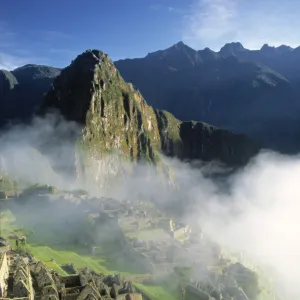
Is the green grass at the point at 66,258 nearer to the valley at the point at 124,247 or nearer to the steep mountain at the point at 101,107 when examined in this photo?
the valley at the point at 124,247

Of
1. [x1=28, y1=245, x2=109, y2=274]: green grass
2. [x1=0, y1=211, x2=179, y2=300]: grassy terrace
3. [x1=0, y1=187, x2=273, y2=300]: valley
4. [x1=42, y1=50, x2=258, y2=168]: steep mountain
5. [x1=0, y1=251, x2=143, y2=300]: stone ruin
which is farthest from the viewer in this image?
[x1=42, y1=50, x2=258, y2=168]: steep mountain

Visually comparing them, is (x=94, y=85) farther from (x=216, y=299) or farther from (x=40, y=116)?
(x=216, y=299)

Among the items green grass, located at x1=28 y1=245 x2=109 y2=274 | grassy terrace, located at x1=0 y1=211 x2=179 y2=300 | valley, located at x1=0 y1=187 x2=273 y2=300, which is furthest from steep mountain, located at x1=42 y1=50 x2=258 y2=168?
green grass, located at x1=28 y1=245 x2=109 y2=274

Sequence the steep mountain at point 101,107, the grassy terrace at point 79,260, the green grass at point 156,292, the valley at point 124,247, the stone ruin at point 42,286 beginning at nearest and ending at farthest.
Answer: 1. the stone ruin at point 42,286
2. the green grass at point 156,292
3. the grassy terrace at point 79,260
4. the valley at point 124,247
5. the steep mountain at point 101,107

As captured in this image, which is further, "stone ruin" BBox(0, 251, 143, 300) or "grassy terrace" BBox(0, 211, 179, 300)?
"grassy terrace" BBox(0, 211, 179, 300)

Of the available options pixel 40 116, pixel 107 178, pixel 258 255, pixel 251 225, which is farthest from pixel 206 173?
pixel 258 255

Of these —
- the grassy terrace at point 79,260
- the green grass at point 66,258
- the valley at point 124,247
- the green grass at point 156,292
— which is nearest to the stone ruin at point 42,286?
the green grass at point 156,292

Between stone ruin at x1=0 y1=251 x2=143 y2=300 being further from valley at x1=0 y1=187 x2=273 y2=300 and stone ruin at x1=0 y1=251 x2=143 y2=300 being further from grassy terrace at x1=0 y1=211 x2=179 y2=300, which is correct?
grassy terrace at x1=0 y1=211 x2=179 y2=300

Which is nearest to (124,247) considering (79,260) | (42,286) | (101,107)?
(79,260)

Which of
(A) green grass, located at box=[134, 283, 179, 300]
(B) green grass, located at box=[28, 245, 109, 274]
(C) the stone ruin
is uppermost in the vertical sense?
(C) the stone ruin
